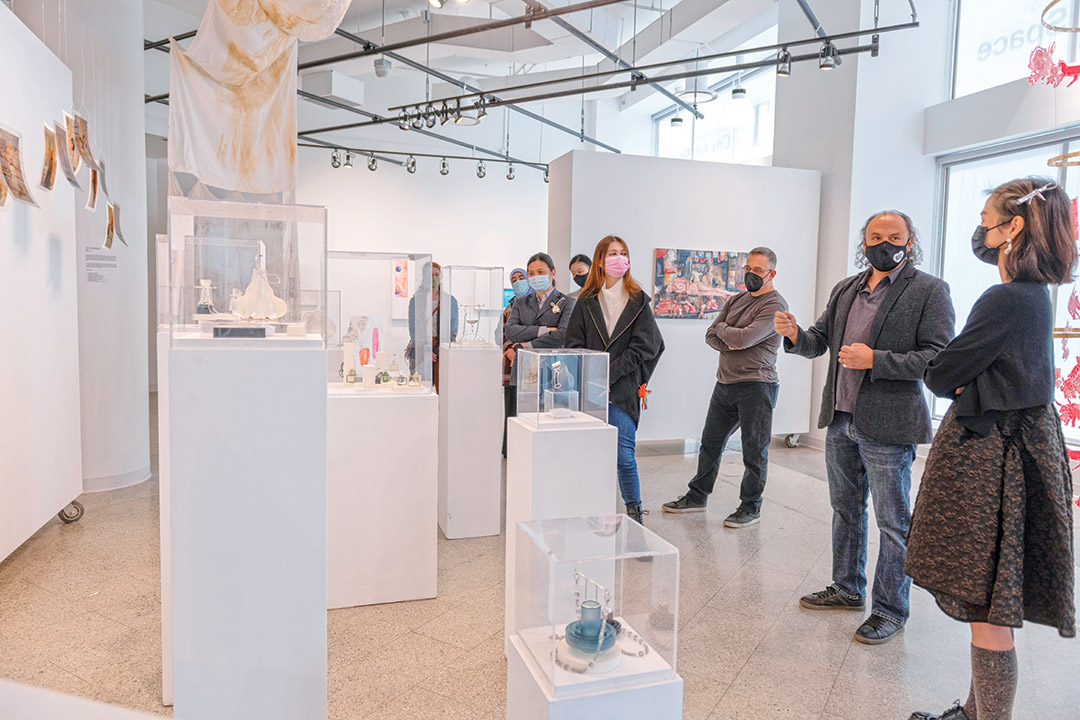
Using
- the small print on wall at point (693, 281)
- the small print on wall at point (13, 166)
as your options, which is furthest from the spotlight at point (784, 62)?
the small print on wall at point (13, 166)

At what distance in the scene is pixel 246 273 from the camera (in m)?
2.28

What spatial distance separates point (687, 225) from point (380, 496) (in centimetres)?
456

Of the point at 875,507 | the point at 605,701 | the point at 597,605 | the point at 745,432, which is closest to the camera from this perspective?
the point at 605,701

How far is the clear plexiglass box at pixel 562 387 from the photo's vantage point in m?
2.88

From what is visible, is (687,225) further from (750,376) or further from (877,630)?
(877,630)

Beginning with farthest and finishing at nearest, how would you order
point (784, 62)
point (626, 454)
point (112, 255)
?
point (784, 62) < point (112, 255) < point (626, 454)

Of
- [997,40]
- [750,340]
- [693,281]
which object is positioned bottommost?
[750,340]

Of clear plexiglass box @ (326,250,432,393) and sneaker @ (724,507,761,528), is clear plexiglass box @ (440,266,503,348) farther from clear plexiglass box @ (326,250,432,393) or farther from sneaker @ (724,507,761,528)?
sneaker @ (724,507,761,528)

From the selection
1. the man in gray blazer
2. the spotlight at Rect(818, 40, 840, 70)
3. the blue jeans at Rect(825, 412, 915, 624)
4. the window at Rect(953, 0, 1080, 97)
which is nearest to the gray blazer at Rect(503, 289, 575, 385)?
the man in gray blazer

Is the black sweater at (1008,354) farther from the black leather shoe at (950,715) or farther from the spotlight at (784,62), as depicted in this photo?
the spotlight at (784,62)

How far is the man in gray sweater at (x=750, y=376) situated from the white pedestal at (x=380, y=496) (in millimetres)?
2030

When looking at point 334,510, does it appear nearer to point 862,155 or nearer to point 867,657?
point 867,657

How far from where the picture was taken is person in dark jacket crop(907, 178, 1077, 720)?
199 cm

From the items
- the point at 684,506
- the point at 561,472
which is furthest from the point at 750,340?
the point at 561,472
